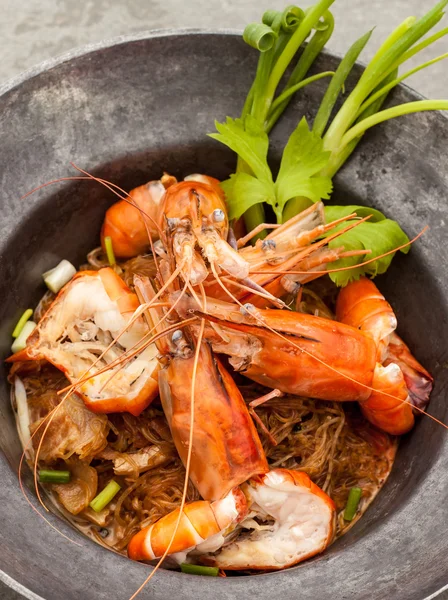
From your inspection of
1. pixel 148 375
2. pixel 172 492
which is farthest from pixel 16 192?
pixel 172 492

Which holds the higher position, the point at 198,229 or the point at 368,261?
the point at 368,261

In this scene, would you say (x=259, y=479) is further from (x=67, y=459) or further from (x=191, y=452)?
(x=67, y=459)

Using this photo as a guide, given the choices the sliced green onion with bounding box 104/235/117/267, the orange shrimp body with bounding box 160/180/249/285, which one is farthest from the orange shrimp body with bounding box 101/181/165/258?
the orange shrimp body with bounding box 160/180/249/285

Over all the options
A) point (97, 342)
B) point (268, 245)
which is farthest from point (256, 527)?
point (268, 245)

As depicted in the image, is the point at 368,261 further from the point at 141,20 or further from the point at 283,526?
the point at 141,20

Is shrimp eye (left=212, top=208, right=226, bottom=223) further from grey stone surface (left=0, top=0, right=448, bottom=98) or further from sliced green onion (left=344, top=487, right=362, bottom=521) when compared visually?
grey stone surface (left=0, top=0, right=448, bottom=98)

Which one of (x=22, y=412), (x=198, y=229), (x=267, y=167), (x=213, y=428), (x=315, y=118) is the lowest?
(x=22, y=412)

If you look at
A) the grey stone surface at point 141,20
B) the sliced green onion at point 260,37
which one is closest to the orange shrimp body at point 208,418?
the sliced green onion at point 260,37

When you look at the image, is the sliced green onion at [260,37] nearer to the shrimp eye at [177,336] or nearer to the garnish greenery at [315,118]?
the garnish greenery at [315,118]
